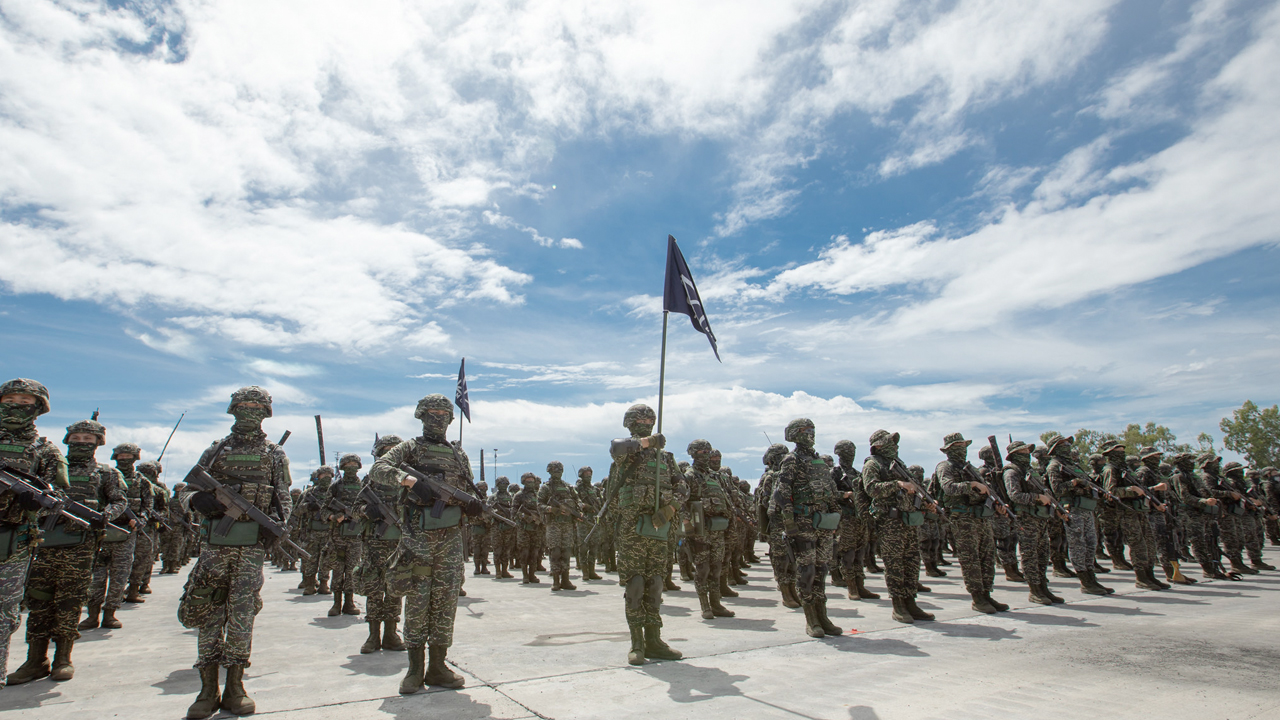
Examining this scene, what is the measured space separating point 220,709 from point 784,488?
5.77 m

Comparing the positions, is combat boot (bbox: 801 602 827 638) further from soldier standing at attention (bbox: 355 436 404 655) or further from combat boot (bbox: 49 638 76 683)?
combat boot (bbox: 49 638 76 683)

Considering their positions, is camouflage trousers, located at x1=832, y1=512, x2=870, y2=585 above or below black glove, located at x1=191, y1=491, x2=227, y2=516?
below

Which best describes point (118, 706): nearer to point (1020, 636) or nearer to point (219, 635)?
point (219, 635)

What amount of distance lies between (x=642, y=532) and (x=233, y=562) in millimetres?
3455

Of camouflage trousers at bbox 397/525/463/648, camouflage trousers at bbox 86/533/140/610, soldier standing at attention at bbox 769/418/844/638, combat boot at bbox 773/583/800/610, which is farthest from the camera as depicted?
combat boot at bbox 773/583/800/610

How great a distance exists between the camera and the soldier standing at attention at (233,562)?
4599mm

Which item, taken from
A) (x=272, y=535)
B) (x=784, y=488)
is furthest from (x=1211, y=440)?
(x=272, y=535)

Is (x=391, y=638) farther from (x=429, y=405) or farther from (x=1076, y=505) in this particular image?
(x=1076, y=505)

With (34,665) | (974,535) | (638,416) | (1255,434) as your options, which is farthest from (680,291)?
(1255,434)

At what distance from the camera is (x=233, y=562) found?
491 centimetres

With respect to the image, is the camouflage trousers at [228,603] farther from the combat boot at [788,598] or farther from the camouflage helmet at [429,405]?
the combat boot at [788,598]

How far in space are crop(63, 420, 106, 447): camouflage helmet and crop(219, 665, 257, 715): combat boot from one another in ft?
13.9

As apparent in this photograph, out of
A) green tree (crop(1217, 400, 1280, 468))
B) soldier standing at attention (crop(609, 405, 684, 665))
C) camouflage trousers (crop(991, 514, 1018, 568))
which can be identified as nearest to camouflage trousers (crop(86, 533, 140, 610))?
soldier standing at attention (crop(609, 405, 684, 665))

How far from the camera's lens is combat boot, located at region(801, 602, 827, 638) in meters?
6.80
